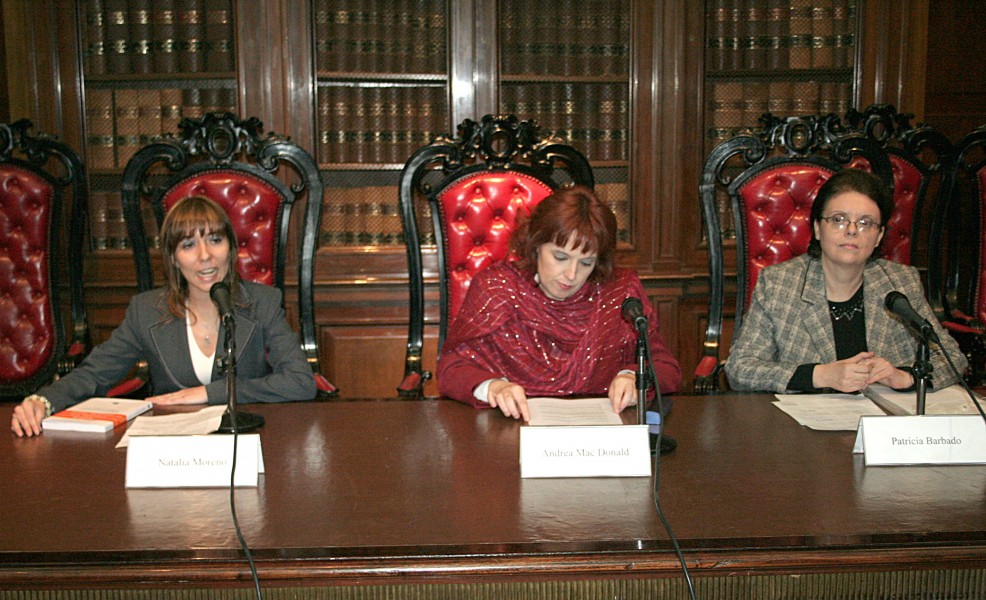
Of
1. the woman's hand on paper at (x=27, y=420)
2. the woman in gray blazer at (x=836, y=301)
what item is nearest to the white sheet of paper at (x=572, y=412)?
the woman in gray blazer at (x=836, y=301)

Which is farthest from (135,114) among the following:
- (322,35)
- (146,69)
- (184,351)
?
(184,351)

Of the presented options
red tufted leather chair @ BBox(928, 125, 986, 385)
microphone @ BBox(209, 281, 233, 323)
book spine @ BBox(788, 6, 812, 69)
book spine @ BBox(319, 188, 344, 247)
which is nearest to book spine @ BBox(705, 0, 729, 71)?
book spine @ BBox(788, 6, 812, 69)

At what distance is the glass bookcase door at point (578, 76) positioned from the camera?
3385 millimetres

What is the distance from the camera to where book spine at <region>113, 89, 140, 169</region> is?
3.32m

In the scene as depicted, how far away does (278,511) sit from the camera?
1.27 meters

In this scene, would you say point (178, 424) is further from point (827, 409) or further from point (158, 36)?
point (158, 36)

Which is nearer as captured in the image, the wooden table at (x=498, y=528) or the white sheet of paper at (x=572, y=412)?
the wooden table at (x=498, y=528)

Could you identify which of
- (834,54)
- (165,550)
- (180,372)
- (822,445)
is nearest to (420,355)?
(180,372)

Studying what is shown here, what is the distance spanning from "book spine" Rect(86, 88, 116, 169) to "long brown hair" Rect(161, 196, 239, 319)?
4.65 ft

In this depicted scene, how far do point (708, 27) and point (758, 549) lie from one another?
278 centimetres

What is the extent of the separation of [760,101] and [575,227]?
6.19 feet

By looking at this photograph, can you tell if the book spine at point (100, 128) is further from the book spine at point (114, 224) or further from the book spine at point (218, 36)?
the book spine at point (218, 36)

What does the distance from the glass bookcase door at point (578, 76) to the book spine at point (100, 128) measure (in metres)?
1.56

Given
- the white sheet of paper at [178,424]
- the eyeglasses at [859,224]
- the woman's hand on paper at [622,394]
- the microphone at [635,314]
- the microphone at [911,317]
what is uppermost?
the eyeglasses at [859,224]
